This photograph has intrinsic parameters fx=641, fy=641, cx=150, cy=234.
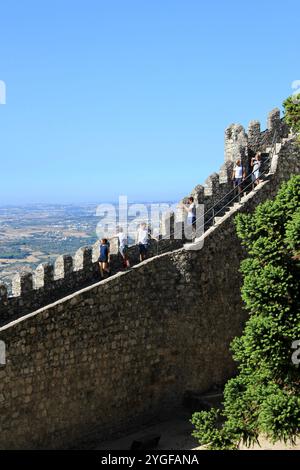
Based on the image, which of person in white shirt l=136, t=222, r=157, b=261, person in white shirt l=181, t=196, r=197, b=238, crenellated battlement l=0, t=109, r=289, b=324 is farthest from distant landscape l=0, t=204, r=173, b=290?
person in white shirt l=181, t=196, r=197, b=238

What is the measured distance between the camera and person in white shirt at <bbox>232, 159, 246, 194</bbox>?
18141mm

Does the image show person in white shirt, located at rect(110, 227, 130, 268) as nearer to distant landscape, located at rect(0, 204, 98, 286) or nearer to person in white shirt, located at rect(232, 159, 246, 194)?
distant landscape, located at rect(0, 204, 98, 286)

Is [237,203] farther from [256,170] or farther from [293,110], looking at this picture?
[293,110]

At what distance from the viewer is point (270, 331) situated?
12.4 metres

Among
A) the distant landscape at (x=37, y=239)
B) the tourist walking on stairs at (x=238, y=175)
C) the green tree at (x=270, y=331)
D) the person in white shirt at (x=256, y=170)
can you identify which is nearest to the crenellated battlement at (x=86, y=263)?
the tourist walking on stairs at (x=238, y=175)

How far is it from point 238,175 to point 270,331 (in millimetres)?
6715

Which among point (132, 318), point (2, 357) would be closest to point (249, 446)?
point (132, 318)

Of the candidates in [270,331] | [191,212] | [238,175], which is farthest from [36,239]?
[270,331]

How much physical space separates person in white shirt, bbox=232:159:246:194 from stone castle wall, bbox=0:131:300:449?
0.59 m

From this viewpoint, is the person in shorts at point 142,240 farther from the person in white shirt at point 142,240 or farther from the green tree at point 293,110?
the green tree at point 293,110

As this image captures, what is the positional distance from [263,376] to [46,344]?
4.71 metres

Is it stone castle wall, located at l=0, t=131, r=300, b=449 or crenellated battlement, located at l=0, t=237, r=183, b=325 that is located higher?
crenellated battlement, located at l=0, t=237, r=183, b=325

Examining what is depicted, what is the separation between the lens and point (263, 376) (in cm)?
1292

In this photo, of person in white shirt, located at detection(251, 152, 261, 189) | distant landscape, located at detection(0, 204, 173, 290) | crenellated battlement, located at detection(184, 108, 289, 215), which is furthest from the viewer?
distant landscape, located at detection(0, 204, 173, 290)
